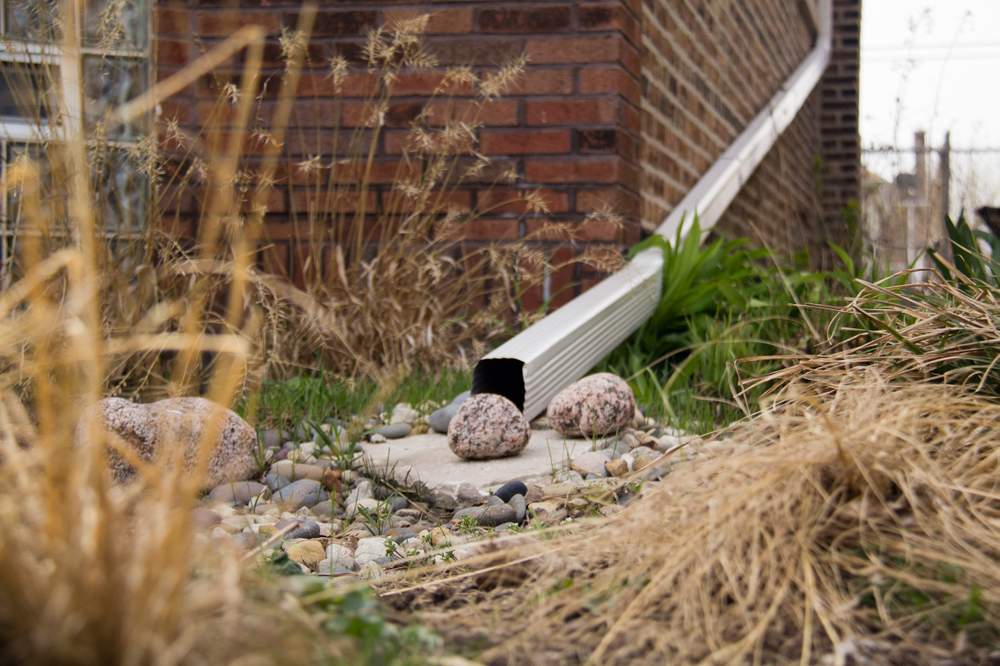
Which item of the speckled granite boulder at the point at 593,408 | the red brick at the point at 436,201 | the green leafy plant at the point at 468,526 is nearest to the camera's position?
the green leafy plant at the point at 468,526

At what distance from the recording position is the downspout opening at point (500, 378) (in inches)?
108

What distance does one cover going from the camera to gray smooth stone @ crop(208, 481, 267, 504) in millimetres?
2299

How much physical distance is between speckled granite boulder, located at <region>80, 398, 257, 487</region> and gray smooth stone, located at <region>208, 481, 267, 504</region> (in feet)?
0.08

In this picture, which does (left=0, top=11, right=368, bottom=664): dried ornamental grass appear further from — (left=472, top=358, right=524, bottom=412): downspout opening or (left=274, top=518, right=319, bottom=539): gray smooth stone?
(left=472, top=358, right=524, bottom=412): downspout opening

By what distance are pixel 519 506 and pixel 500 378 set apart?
67cm

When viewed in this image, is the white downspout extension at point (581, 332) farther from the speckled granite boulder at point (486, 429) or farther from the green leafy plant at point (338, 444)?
the green leafy plant at point (338, 444)

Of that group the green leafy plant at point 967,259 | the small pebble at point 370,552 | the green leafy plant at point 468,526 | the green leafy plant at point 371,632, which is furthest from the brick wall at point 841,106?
the green leafy plant at point 371,632

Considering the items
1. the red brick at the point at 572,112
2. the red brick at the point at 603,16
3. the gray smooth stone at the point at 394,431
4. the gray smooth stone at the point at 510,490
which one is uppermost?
the red brick at the point at 603,16

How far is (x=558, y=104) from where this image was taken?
3727 millimetres

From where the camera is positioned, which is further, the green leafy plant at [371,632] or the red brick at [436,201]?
the red brick at [436,201]

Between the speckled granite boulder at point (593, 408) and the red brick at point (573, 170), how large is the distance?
3.90 ft

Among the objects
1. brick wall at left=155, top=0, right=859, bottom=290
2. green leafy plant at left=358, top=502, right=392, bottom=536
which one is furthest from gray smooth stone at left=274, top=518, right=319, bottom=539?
brick wall at left=155, top=0, right=859, bottom=290

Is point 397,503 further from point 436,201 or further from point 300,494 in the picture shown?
point 436,201

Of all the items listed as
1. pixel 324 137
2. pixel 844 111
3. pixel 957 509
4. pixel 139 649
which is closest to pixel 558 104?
pixel 324 137
